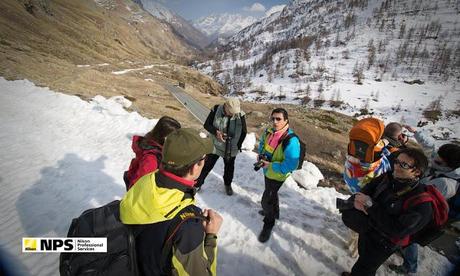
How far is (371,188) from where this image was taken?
3268mm

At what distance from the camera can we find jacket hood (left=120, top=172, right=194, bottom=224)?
1.80 meters

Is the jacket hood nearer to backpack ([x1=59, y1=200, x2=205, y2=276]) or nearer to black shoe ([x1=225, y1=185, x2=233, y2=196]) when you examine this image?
backpack ([x1=59, y1=200, x2=205, y2=276])

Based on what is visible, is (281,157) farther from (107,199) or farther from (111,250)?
(107,199)

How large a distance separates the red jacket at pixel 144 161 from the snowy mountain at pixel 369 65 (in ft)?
171

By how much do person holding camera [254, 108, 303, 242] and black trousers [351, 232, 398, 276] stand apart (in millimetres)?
1516

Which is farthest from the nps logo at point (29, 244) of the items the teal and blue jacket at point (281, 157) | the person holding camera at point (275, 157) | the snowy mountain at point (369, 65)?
the snowy mountain at point (369, 65)

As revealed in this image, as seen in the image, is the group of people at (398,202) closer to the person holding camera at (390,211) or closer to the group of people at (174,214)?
the person holding camera at (390,211)

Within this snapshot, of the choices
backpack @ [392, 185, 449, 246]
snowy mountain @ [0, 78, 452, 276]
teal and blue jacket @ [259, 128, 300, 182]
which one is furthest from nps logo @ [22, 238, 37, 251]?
backpack @ [392, 185, 449, 246]

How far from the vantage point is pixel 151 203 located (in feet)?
5.95

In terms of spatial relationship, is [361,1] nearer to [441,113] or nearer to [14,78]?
[441,113]

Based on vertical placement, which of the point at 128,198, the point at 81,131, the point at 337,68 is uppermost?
the point at 337,68

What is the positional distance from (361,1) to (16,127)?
203 m

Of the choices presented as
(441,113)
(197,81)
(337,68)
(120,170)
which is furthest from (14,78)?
(337,68)

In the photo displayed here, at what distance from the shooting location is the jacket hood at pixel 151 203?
5.91 ft
